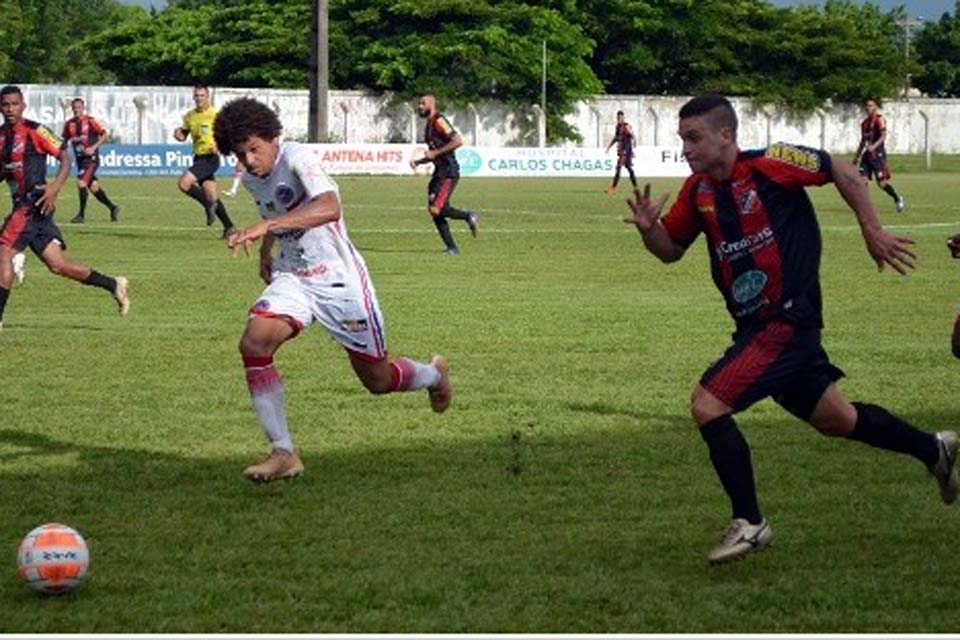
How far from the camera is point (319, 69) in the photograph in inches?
2018

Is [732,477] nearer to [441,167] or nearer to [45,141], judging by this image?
[45,141]

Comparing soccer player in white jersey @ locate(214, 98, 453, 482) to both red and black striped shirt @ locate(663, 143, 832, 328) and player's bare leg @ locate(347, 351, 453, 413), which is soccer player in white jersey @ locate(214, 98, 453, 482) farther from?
red and black striped shirt @ locate(663, 143, 832, 328)

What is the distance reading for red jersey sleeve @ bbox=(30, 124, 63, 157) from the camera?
16656 mm

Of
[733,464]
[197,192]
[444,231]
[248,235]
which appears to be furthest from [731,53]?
[733,464]

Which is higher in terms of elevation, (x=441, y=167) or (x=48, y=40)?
(x=48, y=40)

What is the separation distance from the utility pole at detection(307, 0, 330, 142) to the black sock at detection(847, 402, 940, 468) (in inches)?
1698

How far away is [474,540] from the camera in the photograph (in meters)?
8.17

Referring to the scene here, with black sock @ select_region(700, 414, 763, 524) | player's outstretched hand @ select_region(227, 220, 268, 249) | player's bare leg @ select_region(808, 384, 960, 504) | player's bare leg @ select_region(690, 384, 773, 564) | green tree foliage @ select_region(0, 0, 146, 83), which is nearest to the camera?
player's bare leg @ select_region(690, 384, 773, 564)

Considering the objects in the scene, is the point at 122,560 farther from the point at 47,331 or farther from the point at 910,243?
the point at 47,331

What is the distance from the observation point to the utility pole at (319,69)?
50731 millimetres

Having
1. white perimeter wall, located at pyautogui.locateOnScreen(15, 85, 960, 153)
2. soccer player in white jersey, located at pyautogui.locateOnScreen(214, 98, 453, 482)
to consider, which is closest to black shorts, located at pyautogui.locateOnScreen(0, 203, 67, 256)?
soccer player in white jersey, located at pyautogui.locateOnScreen(214, 98, 453, 482)

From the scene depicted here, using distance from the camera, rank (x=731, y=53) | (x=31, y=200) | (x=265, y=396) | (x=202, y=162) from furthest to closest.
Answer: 1. (x=731, y=53)
2. (x=202, y=162)
3. (x=31, y=200)
4. (x=265, y=396)

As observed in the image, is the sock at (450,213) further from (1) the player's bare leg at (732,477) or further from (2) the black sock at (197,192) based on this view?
(1) the player's bare leg at (732,477)

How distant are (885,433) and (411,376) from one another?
9.76 feet
